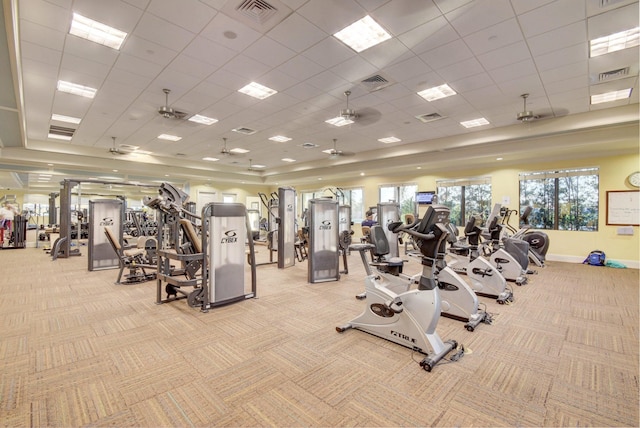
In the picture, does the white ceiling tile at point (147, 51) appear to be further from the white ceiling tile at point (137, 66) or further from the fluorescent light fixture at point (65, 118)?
the fluorescent light fixture at point (65, 118)

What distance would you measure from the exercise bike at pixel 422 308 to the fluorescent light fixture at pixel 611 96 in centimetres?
554

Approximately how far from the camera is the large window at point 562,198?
7.88m

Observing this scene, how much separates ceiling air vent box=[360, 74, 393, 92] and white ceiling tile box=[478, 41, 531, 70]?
143 centimetres

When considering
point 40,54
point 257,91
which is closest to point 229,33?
point 257,91

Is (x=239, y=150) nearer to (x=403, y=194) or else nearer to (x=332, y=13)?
(x=403, y=194)

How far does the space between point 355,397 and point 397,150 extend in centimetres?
897

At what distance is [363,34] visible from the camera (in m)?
3.77

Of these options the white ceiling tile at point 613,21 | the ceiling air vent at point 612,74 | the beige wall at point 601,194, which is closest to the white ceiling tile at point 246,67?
the white ceiling tile at point 613,21

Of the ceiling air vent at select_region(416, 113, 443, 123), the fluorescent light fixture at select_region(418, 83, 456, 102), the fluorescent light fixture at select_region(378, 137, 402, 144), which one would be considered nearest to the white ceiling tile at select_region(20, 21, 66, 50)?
the fluorescent light fixture at select_region(418, 83, 456, 102)

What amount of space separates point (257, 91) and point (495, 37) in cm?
392

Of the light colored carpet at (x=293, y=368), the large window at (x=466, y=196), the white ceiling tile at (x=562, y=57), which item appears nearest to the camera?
the light colored carpet at (x=293, y=368)

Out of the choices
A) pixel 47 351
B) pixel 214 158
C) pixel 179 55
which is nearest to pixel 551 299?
pixel 47 351

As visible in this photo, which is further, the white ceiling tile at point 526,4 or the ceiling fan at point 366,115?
the ceiling fan at point 366,115

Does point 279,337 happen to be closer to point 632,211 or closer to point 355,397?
point 355,397
